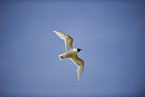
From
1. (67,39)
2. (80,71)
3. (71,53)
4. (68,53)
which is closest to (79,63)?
(80,71)

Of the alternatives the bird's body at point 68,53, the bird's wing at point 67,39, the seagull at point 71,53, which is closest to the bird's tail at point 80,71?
the seagull at point 71,53

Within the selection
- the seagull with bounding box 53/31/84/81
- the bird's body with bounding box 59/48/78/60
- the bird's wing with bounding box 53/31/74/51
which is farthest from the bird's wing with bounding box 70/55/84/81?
the bird's wing with bounding box 53/31/74/51

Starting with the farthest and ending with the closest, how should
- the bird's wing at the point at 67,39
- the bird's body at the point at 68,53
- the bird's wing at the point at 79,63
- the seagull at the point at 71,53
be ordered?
1. the bird's wing at the point at 79,63
2. the bird's body at the point at 68,53
3. the seagull at the point at 71,53
4. the bird's wing at the point at 67,39

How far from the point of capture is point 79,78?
1143cm

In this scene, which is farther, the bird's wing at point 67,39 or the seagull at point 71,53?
the seagull at point 71,53

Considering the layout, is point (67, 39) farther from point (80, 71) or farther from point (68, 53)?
point (80, 71)

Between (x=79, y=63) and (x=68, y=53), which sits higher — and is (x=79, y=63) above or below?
below

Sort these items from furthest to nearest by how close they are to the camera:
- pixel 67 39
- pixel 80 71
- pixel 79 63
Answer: pixel 79 63 < pixel 80 71 < pixel 67 39

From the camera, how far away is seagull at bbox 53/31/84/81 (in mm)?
10662

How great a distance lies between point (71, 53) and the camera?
11.0 m

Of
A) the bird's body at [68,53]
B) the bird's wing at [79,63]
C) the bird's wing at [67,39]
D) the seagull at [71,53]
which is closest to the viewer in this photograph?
the bird's wing at [67,39]

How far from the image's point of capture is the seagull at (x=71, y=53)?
1066 cm

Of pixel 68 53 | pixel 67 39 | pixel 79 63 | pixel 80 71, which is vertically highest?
pixel 67 39

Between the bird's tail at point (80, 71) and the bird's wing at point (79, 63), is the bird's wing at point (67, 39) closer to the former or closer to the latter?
the bird's wing at point (79, 63)
